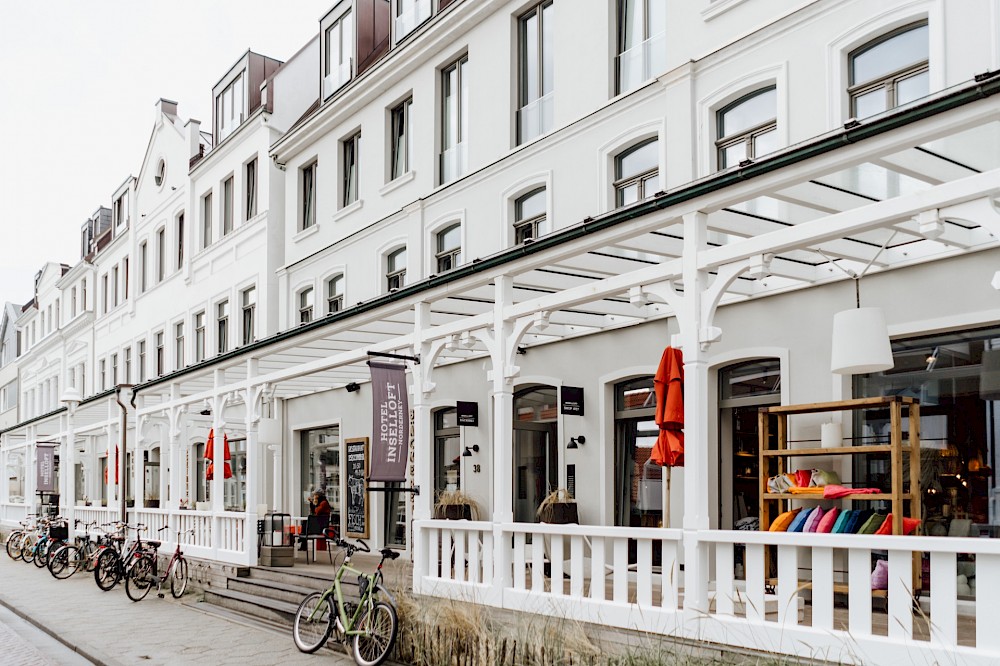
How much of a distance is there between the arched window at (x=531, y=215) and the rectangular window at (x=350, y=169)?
5.62m

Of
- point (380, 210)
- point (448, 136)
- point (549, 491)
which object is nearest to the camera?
point (549, 491)

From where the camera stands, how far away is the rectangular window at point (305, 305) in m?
21.3

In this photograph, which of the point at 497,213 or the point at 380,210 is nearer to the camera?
the point at 497,213

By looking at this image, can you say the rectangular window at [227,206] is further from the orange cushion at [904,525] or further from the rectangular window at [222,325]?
the orange cushion at [904,525]

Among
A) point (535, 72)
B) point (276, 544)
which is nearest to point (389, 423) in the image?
point (276, 544)

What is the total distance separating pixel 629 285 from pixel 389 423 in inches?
149

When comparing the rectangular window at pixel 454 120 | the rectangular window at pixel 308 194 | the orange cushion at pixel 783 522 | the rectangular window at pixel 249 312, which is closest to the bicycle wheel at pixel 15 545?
the rectangular window at pixel 249 312

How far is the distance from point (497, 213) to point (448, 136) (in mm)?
2434

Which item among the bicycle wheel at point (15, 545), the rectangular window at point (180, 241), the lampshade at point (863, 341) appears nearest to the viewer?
the lampshade at point (863, 341)

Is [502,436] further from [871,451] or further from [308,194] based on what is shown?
[308,194]

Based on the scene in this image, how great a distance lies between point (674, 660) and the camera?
276 inches

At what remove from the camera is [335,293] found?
802 inches

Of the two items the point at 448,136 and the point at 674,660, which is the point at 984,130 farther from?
the point at 448,136

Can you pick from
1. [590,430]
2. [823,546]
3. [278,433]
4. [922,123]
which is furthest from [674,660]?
[278,433]
